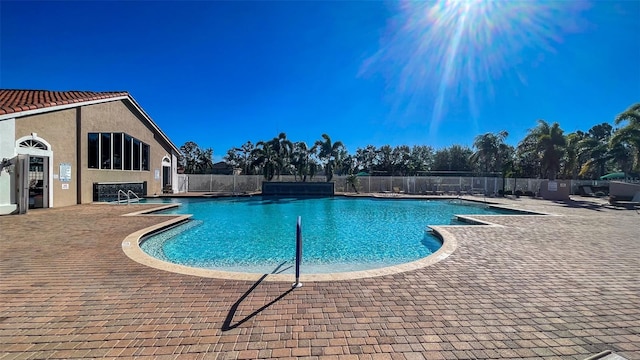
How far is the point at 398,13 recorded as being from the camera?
965 cm

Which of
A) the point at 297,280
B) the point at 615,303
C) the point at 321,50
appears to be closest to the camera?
the point at 615,303

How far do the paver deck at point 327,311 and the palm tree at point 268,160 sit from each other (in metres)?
20.6

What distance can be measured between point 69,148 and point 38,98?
7.84ft

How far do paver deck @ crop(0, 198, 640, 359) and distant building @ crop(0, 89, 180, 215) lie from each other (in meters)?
7.47

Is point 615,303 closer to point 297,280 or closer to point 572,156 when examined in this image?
point 297,280

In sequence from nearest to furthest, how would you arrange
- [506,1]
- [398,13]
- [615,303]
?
1. [615,303]
2. [506,1]
3. [398,13]

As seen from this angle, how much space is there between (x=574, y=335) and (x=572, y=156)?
2852cm

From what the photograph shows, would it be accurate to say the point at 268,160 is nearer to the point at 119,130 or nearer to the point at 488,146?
the point at 119,130

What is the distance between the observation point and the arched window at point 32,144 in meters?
10.7

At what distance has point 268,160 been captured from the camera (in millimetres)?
25688

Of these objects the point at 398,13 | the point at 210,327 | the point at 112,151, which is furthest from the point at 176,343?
the point at 112,151

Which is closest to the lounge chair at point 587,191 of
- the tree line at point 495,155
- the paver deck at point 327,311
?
the tree line at point 495,155

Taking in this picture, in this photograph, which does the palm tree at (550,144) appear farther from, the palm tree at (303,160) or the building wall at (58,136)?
the building wall at (58,136)

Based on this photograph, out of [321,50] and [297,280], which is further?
[321,50]
